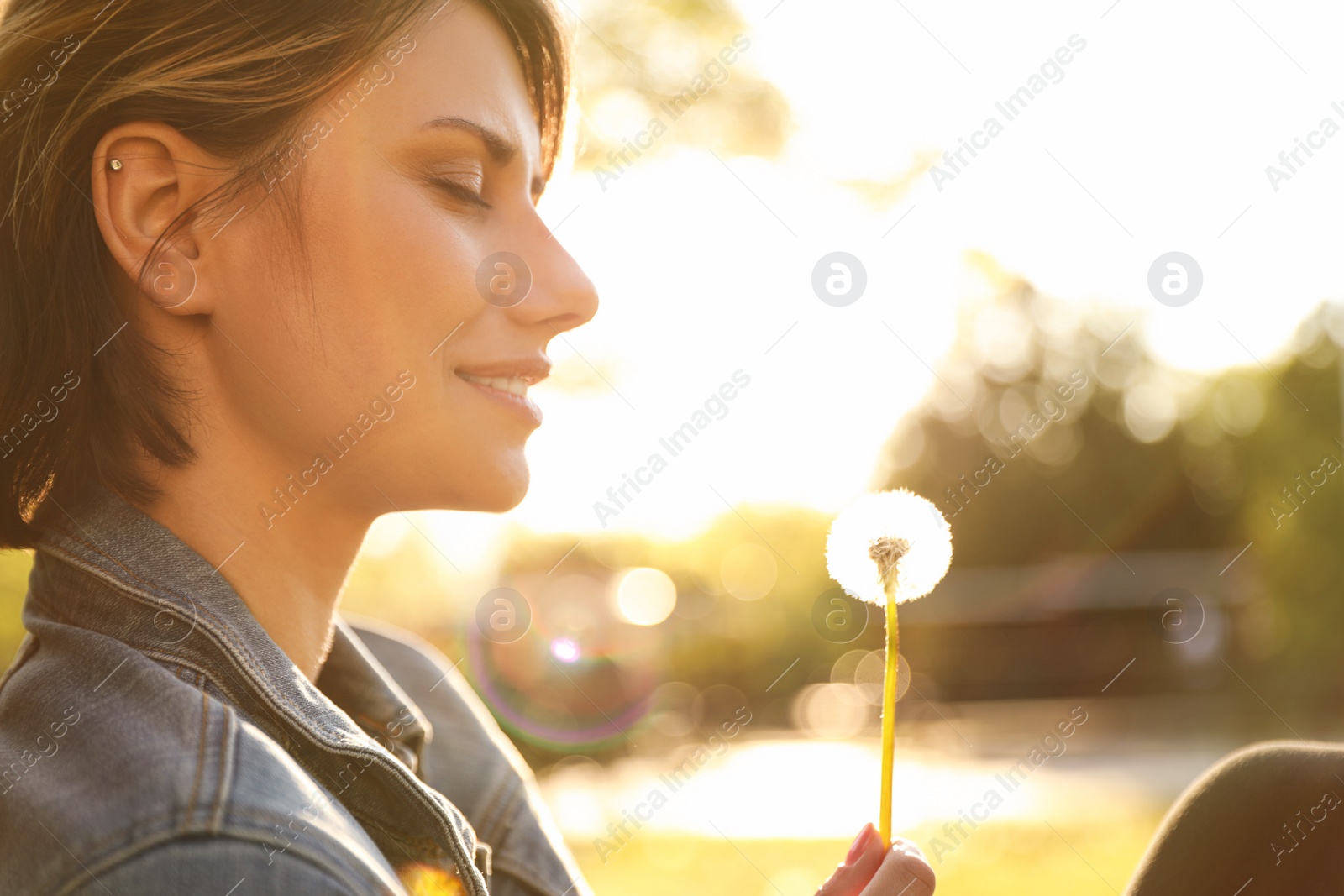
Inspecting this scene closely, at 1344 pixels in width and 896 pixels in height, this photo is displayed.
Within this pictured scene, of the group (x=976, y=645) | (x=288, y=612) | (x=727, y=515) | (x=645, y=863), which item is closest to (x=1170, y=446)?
(x=976, y=645)

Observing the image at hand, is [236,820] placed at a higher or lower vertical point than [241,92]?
lower

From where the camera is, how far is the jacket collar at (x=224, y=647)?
1341 mm

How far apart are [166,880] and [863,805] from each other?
9324mm

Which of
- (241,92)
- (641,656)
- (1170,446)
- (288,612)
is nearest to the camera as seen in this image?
(241,92)

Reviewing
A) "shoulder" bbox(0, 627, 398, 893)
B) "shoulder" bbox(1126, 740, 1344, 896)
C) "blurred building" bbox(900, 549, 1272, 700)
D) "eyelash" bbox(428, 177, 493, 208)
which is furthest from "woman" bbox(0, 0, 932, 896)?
"blurred building" bbox(900, 549, 1272, 700)

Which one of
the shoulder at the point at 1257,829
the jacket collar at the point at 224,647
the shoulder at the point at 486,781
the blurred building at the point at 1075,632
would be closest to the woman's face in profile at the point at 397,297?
the jacket collar at the point at 224,647

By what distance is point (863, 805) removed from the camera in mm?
9641

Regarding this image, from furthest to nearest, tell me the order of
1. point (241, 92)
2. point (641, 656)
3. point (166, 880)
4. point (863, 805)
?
1. point (641, 656)
2. point (863, 805)
3. point (241, 92)
4. point (166, 880)

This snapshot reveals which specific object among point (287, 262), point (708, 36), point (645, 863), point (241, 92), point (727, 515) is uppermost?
point (708, 36)

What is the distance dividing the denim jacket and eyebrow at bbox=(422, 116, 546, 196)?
2.22 ft

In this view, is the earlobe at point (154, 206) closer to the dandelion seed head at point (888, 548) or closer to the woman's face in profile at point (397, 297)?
Result: the woman's face in profile at point (397, 297)

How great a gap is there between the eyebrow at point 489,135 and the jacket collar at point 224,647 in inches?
26.6

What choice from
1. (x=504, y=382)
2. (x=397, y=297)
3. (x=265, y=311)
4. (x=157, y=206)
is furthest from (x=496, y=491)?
(x=157, y=206)

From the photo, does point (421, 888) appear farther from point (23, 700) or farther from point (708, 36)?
point (708, 36)
